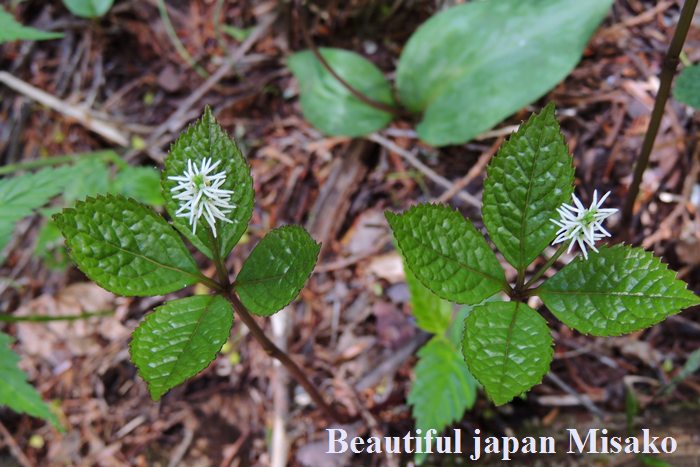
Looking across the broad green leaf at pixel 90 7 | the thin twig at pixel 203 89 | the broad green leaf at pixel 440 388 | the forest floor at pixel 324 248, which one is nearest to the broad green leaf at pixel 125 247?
the broad green leaf at pixel 440 388

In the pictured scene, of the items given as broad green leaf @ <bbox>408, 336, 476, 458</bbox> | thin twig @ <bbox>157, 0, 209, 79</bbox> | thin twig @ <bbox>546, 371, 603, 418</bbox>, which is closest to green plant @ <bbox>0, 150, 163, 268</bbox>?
thin twig @ <bbox>157, 0, 209, 79</bbox>

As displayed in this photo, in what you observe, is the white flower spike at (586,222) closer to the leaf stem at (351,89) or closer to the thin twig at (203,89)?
the leaf stem at (351,89)

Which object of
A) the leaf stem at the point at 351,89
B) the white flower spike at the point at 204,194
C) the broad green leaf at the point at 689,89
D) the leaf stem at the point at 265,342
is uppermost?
the leaf stem at the point at 351,89

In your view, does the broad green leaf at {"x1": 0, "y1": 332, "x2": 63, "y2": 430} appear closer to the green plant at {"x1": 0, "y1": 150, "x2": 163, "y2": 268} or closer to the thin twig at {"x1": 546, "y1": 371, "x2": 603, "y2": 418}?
the green plant at {"x1": 0, "y1": 150, "x2": 163, "y2": 268}

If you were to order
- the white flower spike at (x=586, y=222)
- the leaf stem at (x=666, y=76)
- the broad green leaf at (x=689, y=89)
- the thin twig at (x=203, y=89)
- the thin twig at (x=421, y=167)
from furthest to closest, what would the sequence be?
the thin twig at (x=203, y=89), the thin twig at (x=421, y=167), the broad green leaf at (x=689, y=89), the leaf stem at (x=666, y=76), the white flower spike at (x=586, y=222)

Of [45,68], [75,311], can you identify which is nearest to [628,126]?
[75,311]

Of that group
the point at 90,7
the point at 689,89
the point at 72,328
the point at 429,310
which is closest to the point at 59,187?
the point at 72,328
